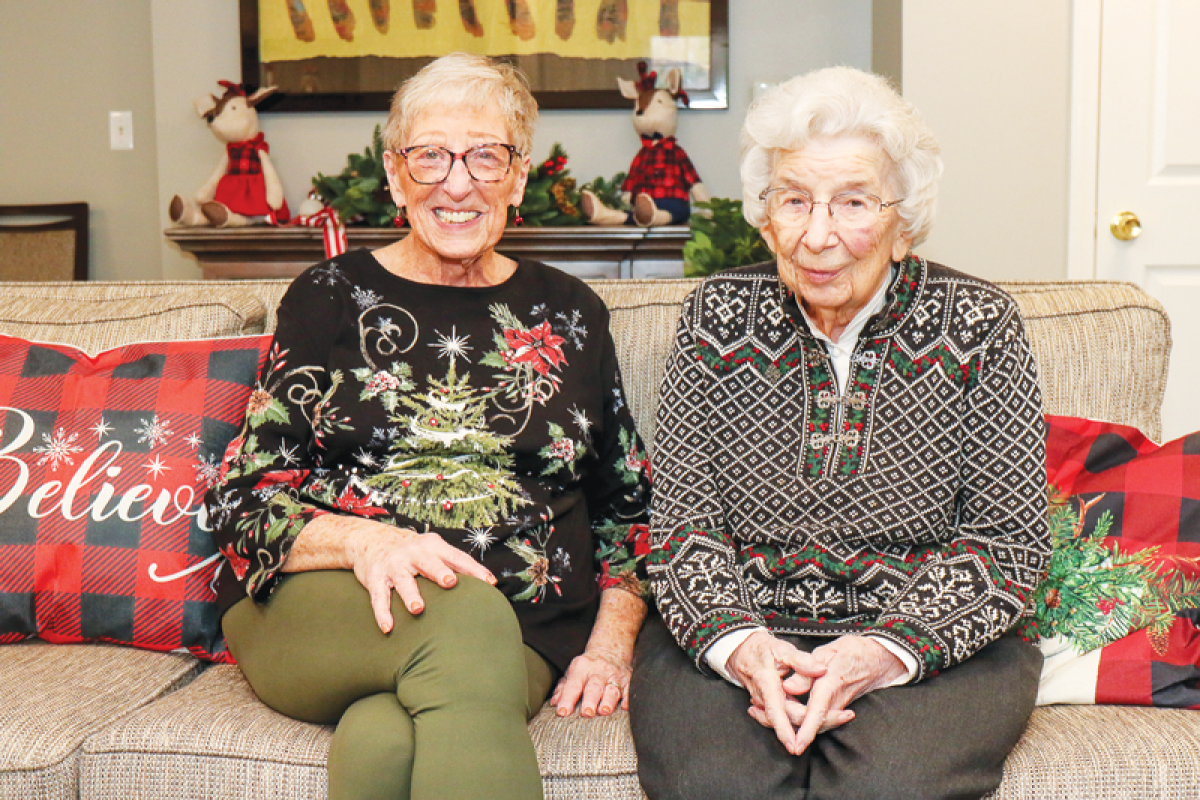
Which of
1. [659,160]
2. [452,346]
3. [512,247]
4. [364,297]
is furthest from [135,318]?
[659,160]

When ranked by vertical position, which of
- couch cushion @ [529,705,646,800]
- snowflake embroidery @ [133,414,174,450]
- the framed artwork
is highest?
the framed artwork

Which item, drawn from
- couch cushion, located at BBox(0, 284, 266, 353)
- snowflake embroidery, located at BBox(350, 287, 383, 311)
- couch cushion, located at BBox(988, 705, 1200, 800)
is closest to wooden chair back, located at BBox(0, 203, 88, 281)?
couch cushion, located at BBox(0, 284, 266, 353)

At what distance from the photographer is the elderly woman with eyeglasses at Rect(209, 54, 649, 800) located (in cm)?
109

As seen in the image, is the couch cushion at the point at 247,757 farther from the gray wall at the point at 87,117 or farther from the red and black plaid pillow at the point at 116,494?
the gray wall at the point at 87,117

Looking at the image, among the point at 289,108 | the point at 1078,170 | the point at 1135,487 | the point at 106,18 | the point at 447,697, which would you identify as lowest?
the point at 447,697

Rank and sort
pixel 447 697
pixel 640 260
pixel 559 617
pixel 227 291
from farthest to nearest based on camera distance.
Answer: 1. pixel 640 260
2. pixel 227 291
3. pixel 559 617
4. pixel 447 697

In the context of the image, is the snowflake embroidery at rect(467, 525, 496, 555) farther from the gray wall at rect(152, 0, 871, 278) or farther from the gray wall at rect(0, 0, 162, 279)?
the gray wall at rect(0, 0, 162, 279)

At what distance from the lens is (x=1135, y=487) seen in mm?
1341

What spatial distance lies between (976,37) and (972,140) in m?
0.28

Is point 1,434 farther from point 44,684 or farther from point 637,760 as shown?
point 637,760

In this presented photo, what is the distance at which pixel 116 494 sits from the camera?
1.44 meters

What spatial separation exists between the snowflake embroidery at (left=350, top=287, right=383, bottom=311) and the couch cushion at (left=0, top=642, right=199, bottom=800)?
1.82 ft

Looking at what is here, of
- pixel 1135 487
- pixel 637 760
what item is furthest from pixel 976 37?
pixel 637 760

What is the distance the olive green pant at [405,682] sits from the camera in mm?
1013
